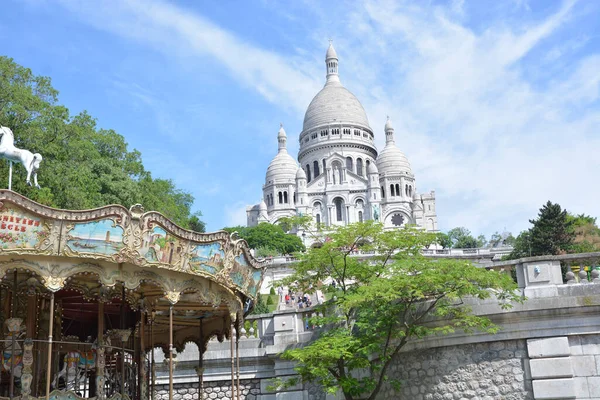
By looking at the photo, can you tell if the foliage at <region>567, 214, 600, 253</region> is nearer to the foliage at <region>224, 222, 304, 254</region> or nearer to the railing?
the foliage at <region>224, 222, 304, 254</region>

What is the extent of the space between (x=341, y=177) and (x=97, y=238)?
10339 centimetres

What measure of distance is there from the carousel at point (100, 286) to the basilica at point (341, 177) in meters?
88.5

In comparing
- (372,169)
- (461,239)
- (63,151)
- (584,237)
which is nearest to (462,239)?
(461,239)

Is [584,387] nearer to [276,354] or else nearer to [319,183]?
[276,354]

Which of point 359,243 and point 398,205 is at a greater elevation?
point 398,205

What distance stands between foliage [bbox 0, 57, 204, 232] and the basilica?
66183 millimetres

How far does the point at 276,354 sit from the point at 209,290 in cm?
548

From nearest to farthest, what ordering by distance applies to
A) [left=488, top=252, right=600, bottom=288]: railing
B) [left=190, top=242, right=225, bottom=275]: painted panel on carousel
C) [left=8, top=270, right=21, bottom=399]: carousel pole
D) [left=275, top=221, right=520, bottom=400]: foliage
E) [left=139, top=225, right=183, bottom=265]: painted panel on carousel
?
[left=139, top=225, right=183, bottom=265]: painted panel on carousel
[left=8, top=270, right=21, bottom=399]: carousel pole
[left=190, top=242, right=225, bottom=275]: painted panel on carousel
[left=488, top=252, right=600, bottom=288]: railing
[left=275, top=221, right=520, bottom=400]: foliage

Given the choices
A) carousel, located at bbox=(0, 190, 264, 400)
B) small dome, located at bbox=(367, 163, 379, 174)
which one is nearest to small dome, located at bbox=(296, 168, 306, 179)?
small dome, located at bbox=(367, 163, 379, 174)

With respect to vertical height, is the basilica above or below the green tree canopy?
above

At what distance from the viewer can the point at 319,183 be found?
115688 mm

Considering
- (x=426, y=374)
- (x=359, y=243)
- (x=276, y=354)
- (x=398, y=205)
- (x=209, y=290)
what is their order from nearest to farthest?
(x=209, y=290)
(x=426, y=374)
(x=359, y=243)
(x=276, y=354)
(x=398, y=205)

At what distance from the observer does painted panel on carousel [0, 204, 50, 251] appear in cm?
1248

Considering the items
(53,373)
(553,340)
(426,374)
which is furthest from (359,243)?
(53,373)
